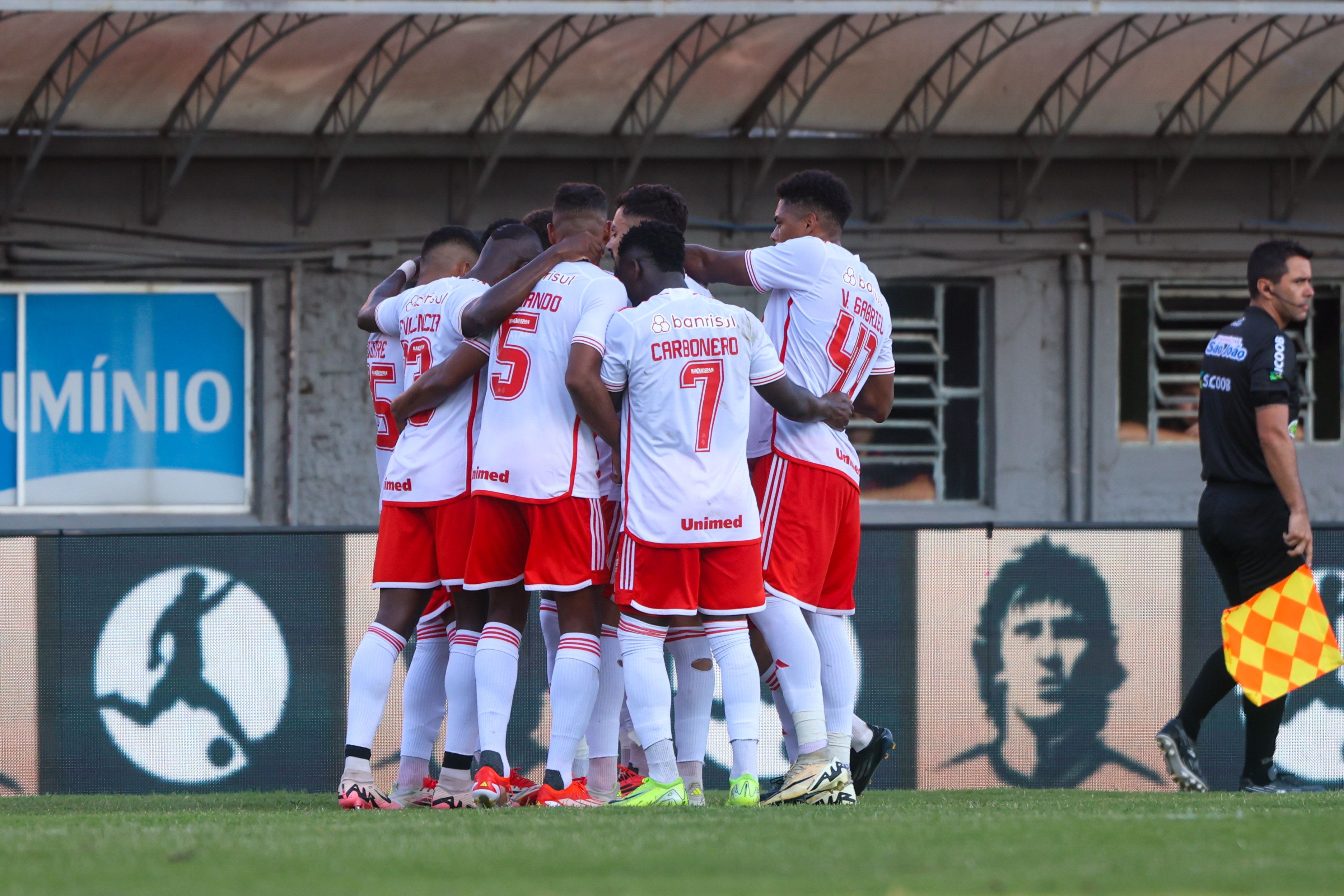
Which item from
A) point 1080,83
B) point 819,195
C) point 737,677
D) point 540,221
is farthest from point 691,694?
point 1080,83

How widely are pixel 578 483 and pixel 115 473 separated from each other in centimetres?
1125

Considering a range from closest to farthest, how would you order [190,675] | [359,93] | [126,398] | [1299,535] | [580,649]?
1. [580,649]
2. [1299,535]
3. [190,675]
4. [359,93]
5. [126,398]

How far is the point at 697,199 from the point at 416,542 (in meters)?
10.8

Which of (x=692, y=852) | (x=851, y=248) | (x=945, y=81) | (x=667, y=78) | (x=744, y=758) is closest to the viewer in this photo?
(x=692, y=852)

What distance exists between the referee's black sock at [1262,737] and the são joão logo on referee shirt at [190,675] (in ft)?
14.3

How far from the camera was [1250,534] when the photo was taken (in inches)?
255

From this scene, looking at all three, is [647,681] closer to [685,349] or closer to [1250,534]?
[685,349]

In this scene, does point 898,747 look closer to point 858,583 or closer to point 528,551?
point 858,583

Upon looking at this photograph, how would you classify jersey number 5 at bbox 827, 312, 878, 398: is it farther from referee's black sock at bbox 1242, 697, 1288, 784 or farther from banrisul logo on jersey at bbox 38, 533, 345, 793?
banrisul logo on jersey at bbox 38, 533, 345, 793

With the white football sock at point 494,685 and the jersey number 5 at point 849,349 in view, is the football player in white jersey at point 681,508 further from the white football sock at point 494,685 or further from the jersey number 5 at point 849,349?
the jersey number 5 at point 849,349

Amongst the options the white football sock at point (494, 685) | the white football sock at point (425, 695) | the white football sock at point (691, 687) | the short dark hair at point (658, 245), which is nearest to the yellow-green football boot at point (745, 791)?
the white football sock at point (691, 687)

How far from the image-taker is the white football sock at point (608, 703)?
557 centimetres

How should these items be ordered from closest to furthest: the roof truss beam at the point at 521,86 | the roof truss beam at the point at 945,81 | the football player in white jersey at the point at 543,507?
the football player in white jersey at the point at 543,507 < the roof truss beam at the point at 521,86 < the roof truss beam at the point at 945,81

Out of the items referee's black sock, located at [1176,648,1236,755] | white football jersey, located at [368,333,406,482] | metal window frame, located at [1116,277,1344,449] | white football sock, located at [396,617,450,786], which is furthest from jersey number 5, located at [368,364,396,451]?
metal window frame, located at [1116,277,1344,449]
